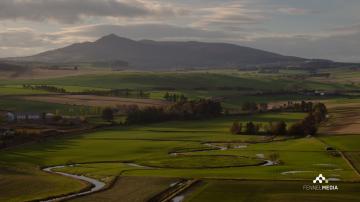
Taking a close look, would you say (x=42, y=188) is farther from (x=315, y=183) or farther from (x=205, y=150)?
(x=205, y=150)

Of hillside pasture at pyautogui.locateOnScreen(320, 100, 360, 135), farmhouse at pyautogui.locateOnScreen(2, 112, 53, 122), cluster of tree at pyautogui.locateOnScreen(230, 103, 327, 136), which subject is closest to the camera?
hillside pasture at pyautogui.locateOnScreen(320, 100, 360, 135)

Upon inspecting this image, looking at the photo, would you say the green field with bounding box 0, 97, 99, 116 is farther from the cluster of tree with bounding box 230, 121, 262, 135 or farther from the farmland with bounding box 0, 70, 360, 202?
the cluster of tree with bounding box 230, 121, 262, 135

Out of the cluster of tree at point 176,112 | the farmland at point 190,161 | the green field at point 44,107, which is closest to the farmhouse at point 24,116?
the green field at point 44,107

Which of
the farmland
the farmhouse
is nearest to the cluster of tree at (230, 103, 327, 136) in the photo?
the farmland

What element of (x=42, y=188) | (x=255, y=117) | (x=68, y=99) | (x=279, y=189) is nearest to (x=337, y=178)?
(x=279, y=189)

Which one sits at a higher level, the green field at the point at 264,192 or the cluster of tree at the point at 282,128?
the cluster of tree at the point at 282,128

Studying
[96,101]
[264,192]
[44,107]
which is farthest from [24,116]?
[264,192]

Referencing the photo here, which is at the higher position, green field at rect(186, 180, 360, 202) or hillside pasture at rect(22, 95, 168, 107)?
hillside pasture at rect(22, 95, 168, 107)

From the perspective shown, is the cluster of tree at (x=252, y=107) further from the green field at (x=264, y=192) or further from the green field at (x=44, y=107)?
the green field at (x=264, y=192)

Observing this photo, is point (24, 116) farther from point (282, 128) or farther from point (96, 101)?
point (282, 128)

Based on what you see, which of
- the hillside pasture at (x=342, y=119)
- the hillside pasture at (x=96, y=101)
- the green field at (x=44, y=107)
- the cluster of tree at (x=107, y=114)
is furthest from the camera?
the hillside pasture at (x=96, y=101)
